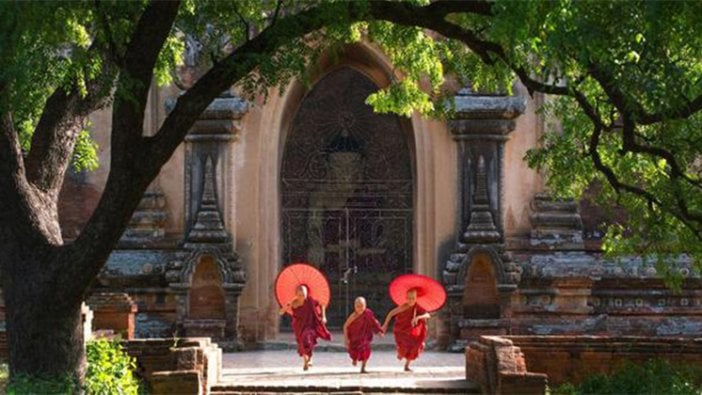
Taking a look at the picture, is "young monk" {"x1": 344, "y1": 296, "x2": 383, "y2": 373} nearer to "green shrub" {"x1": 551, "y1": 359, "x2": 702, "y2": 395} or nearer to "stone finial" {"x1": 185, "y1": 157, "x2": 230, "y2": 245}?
"green shrub" {"x1": 551, "y1": 359, "x2": 702, "y2": 395}

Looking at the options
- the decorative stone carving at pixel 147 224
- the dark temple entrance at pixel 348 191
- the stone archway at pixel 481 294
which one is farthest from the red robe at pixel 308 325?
the decorative stone carving at pixel 147 224

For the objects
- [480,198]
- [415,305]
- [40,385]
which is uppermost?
[480,198]

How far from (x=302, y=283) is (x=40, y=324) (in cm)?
548

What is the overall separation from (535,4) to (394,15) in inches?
93.1

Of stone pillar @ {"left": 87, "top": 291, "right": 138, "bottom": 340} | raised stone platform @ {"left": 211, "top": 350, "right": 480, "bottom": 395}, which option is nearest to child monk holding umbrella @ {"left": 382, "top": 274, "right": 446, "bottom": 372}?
raised stone platform @ {"left": 211, "top": 350, "right": 480, "bottom": 395}

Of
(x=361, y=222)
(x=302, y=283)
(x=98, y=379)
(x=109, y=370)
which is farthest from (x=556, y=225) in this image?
(x=98, y=379)

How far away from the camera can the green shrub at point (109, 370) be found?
42.4ft

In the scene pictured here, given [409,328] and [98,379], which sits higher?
[409,328]

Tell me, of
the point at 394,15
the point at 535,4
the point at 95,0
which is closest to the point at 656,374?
the point at 394,15

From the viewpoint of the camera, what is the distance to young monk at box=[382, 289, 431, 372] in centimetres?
1650

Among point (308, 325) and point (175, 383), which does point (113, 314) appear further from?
point (175, 383)

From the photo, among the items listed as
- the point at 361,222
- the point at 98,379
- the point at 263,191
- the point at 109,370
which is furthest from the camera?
the point at 361,222

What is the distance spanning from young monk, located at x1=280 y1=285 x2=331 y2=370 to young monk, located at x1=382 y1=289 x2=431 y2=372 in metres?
0.80

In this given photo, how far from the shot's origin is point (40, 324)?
12.0m
